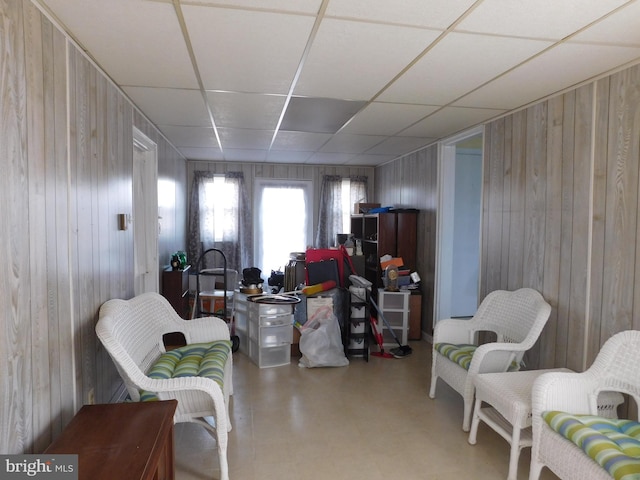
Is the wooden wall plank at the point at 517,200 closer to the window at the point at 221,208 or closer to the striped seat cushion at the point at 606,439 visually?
the striped seat cushion at the point at 606,439

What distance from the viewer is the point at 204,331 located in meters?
2.91

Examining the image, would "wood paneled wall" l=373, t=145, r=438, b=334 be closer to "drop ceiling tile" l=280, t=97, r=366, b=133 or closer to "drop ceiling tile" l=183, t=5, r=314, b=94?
"drop ceiling tile" l=280, t=97, r=366, b=133

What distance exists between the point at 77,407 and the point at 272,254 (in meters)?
4.42

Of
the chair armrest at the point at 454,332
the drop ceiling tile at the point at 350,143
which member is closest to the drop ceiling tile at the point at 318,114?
the drop ceiling tile at the point at 350,143

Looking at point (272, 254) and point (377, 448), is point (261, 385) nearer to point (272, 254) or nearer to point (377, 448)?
point (377, 448)

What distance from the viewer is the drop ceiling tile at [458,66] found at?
6.45ft

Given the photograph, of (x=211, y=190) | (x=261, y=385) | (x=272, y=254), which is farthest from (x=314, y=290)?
(x=211, y=190)

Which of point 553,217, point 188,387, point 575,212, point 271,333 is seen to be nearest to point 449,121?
point 553,217

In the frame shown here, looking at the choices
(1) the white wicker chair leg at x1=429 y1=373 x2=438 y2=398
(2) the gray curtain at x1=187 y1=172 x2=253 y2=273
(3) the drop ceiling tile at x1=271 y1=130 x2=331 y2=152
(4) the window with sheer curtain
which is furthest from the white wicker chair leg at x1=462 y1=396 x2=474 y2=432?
(2) the gray curtain at x1=187 y1=172 x2=253 y2=273

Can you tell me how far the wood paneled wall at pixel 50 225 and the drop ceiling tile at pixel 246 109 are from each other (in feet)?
2.52

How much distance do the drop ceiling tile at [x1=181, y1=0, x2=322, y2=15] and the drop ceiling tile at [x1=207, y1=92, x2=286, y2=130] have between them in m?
1.16

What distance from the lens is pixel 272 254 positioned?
251 inches

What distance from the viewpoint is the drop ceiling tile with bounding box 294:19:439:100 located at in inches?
73.2

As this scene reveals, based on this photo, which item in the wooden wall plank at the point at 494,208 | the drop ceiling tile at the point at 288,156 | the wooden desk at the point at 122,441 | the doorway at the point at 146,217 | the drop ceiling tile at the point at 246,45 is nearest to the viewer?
the wooden desk at the point at 122,441
